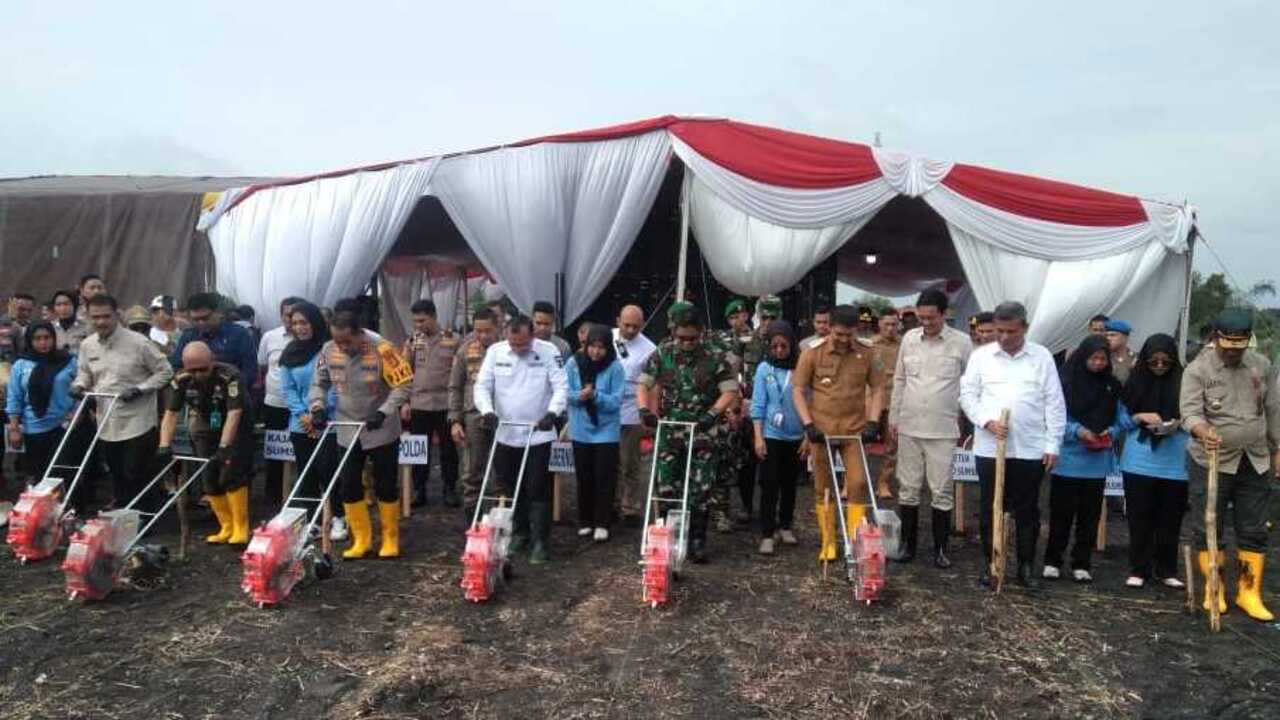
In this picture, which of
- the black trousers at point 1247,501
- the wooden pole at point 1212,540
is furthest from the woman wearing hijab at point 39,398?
the black trousers at point 1247,501

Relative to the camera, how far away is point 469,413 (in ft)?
19.9

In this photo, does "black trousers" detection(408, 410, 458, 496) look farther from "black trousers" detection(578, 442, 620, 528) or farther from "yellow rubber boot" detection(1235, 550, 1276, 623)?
"yellow rubber boot" detection(1235, 550, 1276, 623)

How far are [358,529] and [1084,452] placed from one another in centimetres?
487

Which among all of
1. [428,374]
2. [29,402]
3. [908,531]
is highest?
[428,374]

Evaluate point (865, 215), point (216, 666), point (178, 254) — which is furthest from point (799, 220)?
point (178, 254)

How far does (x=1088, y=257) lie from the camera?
27.7ft

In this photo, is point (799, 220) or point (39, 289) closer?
point (799, 220)

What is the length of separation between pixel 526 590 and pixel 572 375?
1662mm

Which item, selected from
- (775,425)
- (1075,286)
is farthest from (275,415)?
(1075,286)

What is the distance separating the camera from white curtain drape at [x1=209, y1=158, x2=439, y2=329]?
32.0 ft

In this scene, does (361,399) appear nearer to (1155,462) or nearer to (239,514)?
(239,514)

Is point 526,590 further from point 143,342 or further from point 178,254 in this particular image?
point 178,254

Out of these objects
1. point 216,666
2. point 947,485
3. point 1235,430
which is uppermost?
point 1235,430

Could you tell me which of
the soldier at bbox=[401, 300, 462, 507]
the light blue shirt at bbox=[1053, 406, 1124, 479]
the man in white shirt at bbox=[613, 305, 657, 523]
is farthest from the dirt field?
the soldier at bbox=[401, 300, 462, 507]
